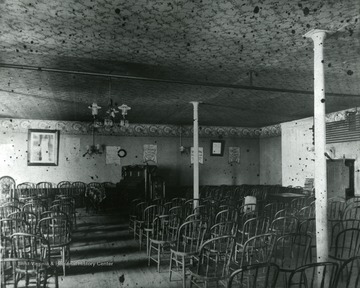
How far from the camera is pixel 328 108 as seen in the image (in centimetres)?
953

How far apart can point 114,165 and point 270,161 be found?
662 centimetres

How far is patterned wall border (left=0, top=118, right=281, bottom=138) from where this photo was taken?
11500mm

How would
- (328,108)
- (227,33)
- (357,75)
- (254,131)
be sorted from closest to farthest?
(227,33) → (357,75) → (328,108) → (254,131)

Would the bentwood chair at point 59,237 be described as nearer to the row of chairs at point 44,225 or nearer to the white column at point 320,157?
the row of chairs at point 44,225

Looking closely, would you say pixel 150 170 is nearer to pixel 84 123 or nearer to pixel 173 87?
pixel 84 123

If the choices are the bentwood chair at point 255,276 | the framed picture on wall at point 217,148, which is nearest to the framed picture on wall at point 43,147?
the framed picture on wall at point 217,148

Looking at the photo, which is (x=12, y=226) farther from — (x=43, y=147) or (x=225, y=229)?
(x=43, y=147)

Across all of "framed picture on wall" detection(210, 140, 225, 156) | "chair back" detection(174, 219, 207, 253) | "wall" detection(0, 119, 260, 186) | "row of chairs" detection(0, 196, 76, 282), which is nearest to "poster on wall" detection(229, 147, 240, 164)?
"wall" detection(0, 119, 260, 186)

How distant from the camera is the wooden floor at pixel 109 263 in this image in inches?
178

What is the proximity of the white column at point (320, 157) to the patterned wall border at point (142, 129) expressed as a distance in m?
9.38

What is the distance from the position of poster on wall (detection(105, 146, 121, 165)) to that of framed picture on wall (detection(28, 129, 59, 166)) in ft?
6.01

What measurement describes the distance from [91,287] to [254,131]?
37.1ft

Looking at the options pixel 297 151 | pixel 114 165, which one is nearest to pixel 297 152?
pixel 297 151

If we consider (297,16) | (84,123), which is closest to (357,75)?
(297,16)
